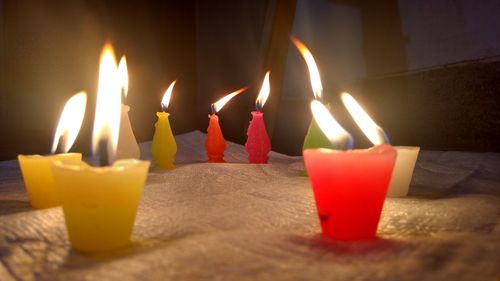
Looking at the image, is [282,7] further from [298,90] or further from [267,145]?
[267,145]

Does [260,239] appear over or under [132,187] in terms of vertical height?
under

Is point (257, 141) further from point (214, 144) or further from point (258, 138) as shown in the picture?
point (214, 144)

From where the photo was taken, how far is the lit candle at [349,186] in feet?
3.37

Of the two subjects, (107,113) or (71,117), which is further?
(71,117)

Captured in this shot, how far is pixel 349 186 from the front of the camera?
Answer: 103cm

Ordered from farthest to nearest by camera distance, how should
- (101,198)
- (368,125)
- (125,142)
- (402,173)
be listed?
(125,142) → (402,173) → (368,125) → (101,198)

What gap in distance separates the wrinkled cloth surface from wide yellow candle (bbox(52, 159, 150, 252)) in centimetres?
4

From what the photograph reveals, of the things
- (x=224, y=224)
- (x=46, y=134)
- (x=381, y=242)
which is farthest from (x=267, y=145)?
(x=46, y=134)

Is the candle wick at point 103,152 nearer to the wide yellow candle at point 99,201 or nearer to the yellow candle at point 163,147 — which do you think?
the wide yellow candle at point 99,201

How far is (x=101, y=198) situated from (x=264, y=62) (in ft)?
8.45

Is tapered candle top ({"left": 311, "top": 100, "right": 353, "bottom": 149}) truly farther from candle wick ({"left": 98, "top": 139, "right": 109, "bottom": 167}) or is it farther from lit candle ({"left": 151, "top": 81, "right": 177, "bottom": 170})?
lit candle ({"left": 151, "top": 81, "right": 177, "bottom": 170})

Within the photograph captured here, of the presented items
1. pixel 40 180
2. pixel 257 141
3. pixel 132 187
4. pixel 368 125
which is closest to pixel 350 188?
pixel 368 125

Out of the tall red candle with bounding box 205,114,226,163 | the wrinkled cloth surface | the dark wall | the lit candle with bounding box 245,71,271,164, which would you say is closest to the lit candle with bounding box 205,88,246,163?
the tall red candle with bounding box 205,114,226,163

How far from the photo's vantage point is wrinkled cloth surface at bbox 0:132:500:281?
2.85ft
